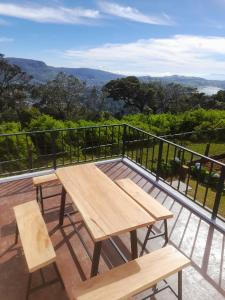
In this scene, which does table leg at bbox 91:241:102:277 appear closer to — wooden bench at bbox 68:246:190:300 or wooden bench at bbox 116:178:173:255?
wooden bench at bbox 68:246:190:300

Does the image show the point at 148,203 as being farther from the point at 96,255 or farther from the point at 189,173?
the point at 189,173

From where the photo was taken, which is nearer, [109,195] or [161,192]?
[109,195]

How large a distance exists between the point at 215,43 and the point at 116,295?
9918 millimetres

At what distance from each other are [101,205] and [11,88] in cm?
3300

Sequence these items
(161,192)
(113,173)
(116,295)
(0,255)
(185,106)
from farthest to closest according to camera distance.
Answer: (185,106)
(113,173)
(161,192)
(0,255)
(116,295)

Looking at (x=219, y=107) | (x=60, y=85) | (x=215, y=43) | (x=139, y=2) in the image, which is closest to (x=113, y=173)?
(x=139, y=2)

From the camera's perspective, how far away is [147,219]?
7.25ft

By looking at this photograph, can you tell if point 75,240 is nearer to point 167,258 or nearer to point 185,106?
point 167,258

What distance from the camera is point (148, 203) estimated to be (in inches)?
111

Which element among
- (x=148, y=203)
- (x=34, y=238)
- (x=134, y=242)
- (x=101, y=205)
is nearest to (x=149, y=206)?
(x=148, y=203)

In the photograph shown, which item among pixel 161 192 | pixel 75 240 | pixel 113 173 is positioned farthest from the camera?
pixel 113 173

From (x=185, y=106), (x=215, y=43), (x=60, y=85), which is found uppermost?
(x=215, y=43)

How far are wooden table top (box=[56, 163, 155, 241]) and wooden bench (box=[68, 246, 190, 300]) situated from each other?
278 millimetres

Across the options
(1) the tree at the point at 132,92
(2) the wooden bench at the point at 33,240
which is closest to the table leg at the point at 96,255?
(2) the wooden bench at the point at 33,240
